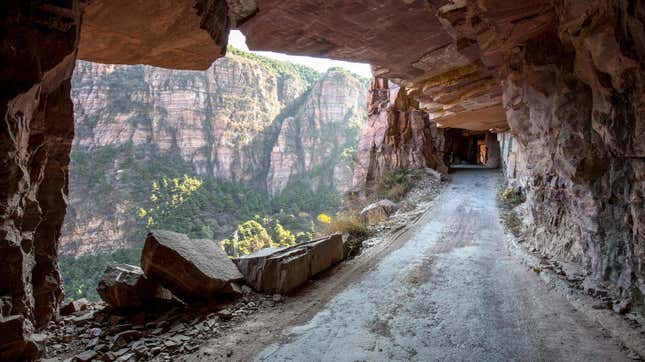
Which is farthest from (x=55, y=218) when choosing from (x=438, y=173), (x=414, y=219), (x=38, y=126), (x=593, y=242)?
(x=438, y=173)

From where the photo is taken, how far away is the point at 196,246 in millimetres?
4805

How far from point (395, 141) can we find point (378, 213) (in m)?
8.46

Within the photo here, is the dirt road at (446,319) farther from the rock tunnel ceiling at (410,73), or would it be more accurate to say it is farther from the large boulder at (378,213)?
the large boulder at (378,213)

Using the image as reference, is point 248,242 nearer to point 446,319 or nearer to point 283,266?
point 283,266

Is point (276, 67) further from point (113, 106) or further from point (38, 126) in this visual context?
point (38, 126)

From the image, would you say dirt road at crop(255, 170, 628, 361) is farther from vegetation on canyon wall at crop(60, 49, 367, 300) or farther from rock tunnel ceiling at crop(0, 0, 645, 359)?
vegetation on canyon wall at crop(60, 49, 367, 300)

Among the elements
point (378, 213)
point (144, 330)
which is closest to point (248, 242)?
point (378, 213)

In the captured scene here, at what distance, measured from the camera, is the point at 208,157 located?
6188 cm

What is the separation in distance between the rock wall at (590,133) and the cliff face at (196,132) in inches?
1502

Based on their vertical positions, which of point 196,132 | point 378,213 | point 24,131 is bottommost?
point 378,213

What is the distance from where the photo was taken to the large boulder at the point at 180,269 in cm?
414

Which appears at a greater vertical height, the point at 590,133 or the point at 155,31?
the point at 155,31

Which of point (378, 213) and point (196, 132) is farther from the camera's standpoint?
point (196, 132)

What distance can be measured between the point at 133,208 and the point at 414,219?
4700 centimetres
